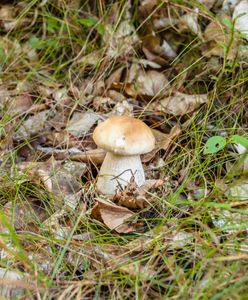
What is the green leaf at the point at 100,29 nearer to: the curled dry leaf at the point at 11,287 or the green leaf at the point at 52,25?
the green leaf at the point at 52,25

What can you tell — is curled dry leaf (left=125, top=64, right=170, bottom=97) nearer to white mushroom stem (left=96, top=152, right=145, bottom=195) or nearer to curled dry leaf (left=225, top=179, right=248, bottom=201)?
white mushroom stem (left=96, top=152, right=145, bottom=195)

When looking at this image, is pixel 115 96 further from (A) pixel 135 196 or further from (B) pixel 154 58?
(A) pixel 135 196

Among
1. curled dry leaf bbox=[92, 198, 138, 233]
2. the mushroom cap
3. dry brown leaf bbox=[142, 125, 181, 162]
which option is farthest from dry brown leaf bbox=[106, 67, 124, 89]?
curled dry leaf bbox=[92, 198, 138, 233]

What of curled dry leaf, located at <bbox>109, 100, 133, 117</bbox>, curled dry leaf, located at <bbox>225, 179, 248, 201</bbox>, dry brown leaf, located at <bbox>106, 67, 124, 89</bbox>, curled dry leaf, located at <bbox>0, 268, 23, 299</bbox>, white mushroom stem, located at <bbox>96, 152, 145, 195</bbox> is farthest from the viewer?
dry brown leaf, located at <bbox>106, 67, 124, 89</bbox>

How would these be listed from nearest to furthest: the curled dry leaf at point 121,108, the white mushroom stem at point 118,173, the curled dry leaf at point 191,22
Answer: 1. the white mushroom stem at point 118,173
2. the curled dry leaf at point 121,108
3. the curled dry leaf at point 191,22

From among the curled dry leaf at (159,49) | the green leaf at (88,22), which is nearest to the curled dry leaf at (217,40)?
the curled dry leaf at (159,49)

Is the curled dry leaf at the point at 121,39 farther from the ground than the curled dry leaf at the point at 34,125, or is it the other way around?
the curled dry leaf at the point at 121,39

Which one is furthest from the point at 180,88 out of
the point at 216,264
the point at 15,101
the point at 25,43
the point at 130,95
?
the point at 216,264

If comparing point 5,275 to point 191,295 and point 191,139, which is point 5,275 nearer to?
point 191,295
